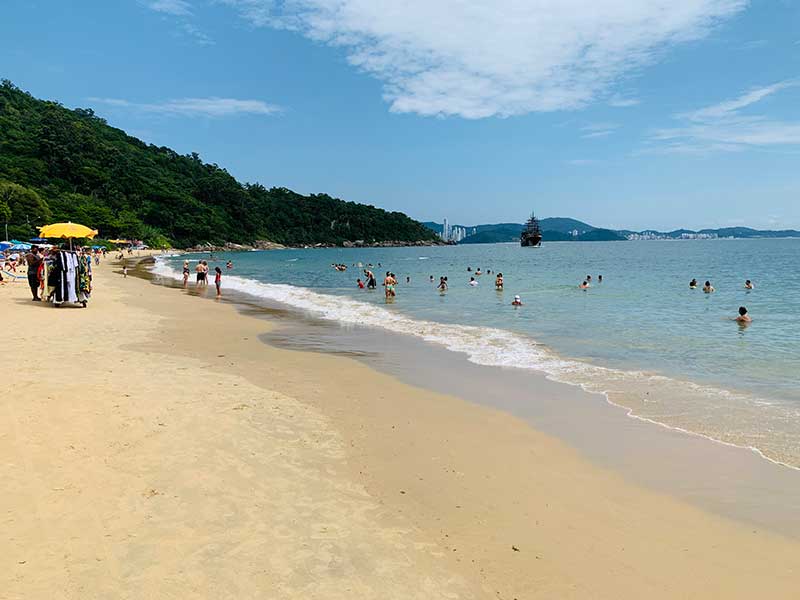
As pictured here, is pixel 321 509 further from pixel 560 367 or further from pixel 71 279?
pixel 71 279

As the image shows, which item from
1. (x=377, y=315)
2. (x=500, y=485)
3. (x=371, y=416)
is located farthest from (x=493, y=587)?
(x=377, y=315)

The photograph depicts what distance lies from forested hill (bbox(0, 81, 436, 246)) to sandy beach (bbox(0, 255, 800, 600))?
74.2 metres

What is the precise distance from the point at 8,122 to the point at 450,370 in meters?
155

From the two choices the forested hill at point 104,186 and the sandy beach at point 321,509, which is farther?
the forested hill at point 104,186

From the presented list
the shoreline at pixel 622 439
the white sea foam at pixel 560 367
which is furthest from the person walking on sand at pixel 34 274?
the shoreline at pixel 622 439

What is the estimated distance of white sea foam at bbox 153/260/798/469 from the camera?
27.5 ft

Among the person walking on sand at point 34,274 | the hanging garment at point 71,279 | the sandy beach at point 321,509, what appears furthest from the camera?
the person walking on sand at point 34,274

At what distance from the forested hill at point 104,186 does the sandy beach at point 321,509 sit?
7421 centimetres

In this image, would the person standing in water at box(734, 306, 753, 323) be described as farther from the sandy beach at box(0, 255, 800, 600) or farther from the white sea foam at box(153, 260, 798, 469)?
the sandy beach at box(0, 255, 800, 600)

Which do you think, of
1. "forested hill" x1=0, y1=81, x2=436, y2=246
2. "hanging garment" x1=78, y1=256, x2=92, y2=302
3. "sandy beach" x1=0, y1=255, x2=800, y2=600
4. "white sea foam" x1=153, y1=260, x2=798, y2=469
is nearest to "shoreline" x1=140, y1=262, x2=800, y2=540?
"white sea foam" x1=153, y1=260, x2=798, y2=469

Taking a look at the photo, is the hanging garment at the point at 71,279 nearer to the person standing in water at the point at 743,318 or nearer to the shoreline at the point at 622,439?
the shoreline at the point at 622,439

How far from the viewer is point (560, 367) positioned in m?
12.2

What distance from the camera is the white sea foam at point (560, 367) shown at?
8.37 meters

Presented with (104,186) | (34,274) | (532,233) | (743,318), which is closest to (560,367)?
(743,318)
